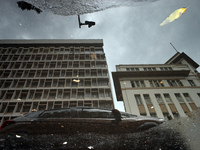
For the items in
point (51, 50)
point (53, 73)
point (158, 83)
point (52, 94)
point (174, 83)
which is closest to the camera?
point (158, 83)

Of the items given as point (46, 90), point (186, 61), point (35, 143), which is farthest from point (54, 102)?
point (186, 61)

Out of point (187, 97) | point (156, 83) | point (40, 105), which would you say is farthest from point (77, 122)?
point (187, 97)

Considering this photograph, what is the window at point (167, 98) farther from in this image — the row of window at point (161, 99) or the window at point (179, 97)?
the window at point (179, 97)

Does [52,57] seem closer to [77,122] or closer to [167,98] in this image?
[77,122]

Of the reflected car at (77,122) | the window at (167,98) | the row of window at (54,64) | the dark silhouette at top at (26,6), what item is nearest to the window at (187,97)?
the window at (167,98)

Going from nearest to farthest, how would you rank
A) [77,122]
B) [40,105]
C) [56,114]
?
[77,122] < [56,114] < [40,105]

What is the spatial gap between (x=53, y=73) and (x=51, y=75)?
55 centimetres

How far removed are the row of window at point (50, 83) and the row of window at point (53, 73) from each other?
961 mm

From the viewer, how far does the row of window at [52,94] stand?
1452 cm

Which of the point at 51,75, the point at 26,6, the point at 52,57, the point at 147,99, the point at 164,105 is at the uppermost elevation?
the point at 52,57

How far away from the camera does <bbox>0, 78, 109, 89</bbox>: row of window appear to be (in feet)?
51.4

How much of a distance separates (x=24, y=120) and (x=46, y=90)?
570 inches

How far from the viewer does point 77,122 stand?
2441 millimetres

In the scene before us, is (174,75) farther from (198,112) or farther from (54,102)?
(54,102)
